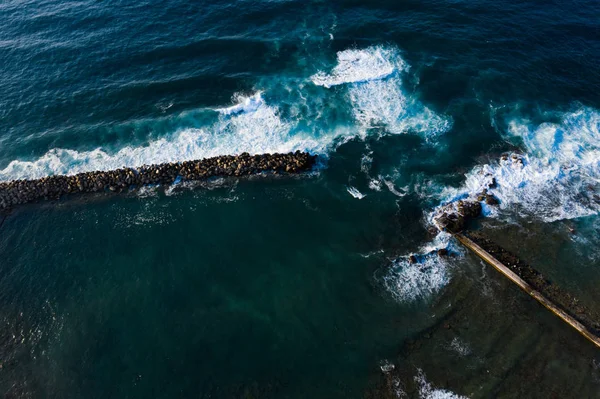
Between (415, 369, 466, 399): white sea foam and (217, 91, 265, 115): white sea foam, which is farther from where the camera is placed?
(217, 91, 265, 115): white sea foam

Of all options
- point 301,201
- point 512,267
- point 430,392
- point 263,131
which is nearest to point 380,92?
point 263,131

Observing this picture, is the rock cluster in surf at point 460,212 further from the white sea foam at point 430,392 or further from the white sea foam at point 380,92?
the white sea foam at point 430,392

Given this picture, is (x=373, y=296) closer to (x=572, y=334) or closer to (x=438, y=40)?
(x=572, y=334)

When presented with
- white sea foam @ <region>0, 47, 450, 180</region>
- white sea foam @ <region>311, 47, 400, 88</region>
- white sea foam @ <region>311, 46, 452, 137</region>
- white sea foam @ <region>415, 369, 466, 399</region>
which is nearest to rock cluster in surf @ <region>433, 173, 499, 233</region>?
white sea foam @ <region>311, 46, 452, 137</region>

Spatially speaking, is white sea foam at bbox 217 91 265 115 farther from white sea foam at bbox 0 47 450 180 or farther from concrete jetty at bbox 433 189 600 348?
concrete jetty at bbox 433 189 600 348

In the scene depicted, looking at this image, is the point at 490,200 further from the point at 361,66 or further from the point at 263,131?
the point at 263,131

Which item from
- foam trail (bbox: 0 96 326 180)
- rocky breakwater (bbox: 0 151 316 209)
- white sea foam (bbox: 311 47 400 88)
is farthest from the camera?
white sea foam (bbox: 311 47 400 88)
